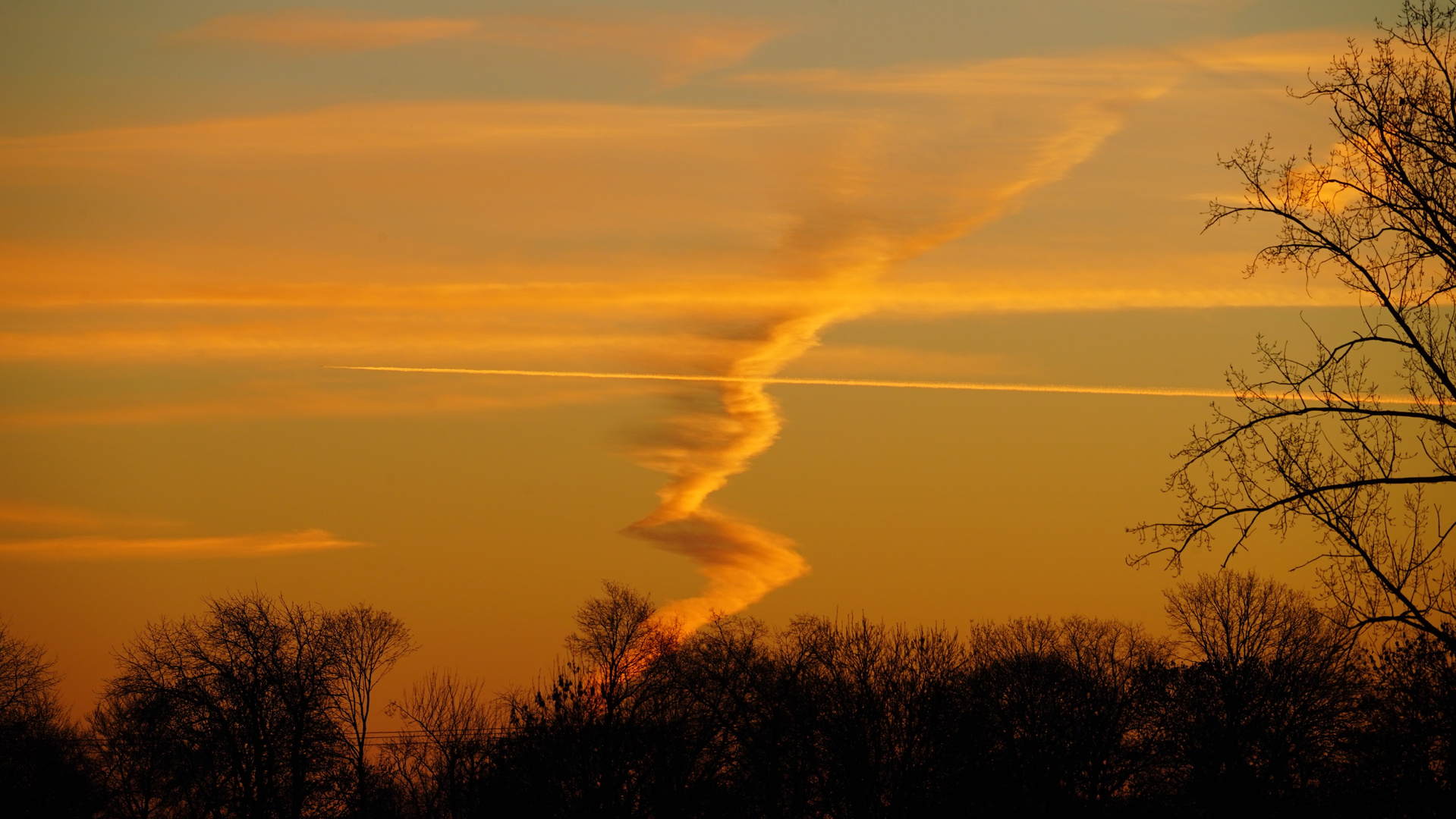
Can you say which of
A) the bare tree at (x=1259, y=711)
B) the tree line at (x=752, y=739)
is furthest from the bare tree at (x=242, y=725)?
the bare tree at (x=1259, y=711)

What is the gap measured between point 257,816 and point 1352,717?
4024 cm

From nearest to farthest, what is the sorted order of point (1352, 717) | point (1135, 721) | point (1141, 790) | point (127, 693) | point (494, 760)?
1. point (1352, 717)
2. point (494, 760)
3. point (127, 693)
4. point (1141, 790)
5. point (1135, 721)

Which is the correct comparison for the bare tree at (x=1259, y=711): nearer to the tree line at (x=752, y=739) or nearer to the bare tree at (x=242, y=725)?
the tree line at (x=752, y=739)

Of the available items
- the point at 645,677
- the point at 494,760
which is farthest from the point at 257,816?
the point at 645,677

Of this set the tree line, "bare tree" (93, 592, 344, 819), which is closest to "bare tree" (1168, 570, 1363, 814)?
the tree line

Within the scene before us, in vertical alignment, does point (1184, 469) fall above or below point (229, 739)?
below

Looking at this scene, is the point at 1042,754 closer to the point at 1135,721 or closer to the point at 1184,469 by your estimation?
the point at 1135,721

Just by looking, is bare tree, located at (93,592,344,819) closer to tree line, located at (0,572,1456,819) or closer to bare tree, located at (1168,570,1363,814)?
tree line, located at (0,572,1456,819)

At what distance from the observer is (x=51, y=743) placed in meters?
68.6

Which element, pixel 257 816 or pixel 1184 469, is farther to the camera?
pixel 257 816

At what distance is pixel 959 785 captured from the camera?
5891 centimetres

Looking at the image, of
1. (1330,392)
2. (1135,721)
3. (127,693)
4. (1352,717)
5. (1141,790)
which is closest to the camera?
(1330,392)

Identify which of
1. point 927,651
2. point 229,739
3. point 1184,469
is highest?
point 927,651

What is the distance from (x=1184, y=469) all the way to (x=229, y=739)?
50.3m
